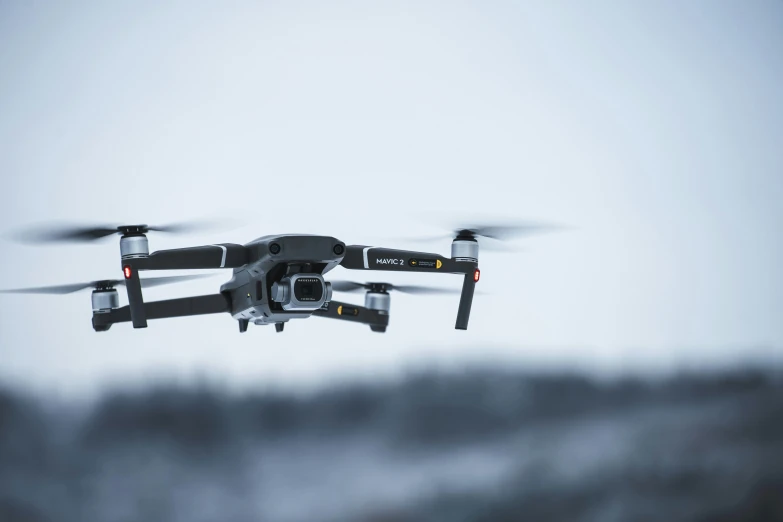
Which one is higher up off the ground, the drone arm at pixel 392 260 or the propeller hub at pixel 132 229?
the propeller hub at pixel 132 229

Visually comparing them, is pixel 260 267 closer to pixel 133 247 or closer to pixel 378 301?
pixel 133 247

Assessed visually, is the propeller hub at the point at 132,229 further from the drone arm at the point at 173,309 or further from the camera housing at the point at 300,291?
the camera housing at the point at 300,291

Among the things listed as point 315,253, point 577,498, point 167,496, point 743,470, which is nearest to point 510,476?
point 577,498

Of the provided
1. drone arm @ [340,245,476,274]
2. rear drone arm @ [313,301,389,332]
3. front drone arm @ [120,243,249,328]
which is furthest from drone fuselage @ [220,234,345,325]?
rear drone arm @ [313,301,389,332]

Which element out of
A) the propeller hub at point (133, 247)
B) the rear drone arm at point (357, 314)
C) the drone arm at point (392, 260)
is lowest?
the rear drone arm at point (357, 314)

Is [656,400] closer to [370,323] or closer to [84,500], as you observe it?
[370,323]

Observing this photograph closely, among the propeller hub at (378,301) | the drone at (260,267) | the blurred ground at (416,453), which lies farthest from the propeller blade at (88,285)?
the blurred ground at (416,453)
